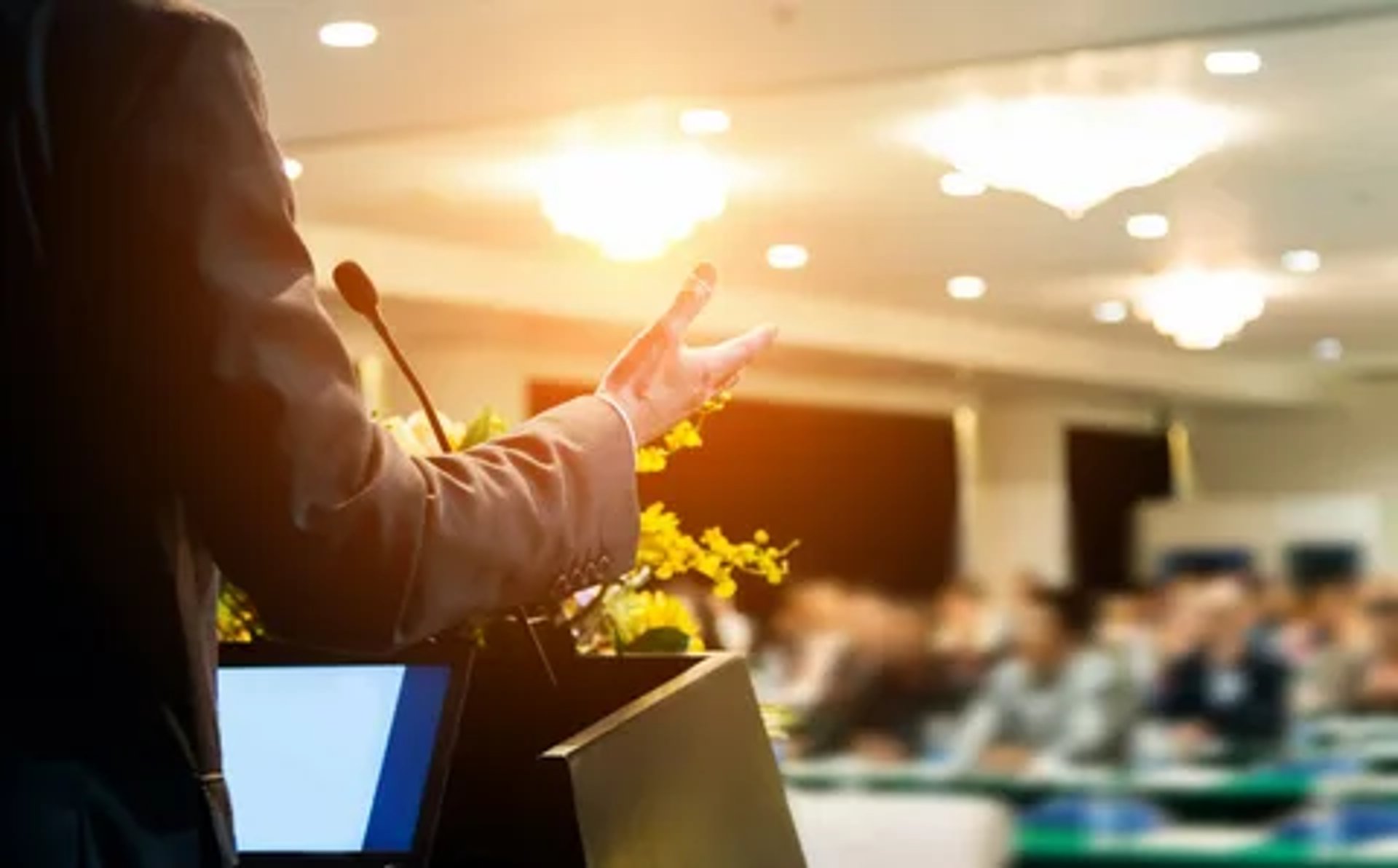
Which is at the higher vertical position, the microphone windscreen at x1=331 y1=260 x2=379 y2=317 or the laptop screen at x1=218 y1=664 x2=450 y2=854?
the microphone windscreen at x1=331 y1=260 x2=379 y2=317

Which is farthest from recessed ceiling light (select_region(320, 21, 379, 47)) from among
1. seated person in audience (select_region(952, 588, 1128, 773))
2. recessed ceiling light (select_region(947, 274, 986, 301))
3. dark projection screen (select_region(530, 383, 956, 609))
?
dark projection screen (select_region(530, 383, 956, 609))

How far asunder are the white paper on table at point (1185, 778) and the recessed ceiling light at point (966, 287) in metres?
2.30

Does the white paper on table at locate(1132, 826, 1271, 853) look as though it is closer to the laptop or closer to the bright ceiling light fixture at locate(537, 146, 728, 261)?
the bright ceiling light fixture at locate(537, 146, 728, 261)

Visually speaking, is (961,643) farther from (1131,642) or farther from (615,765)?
(615,765)

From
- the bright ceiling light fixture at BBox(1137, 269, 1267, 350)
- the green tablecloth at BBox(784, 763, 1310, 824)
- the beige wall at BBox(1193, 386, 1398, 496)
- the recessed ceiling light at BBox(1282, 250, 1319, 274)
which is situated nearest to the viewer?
the green tablecloth at BBox(784, 763, 1310, 824)

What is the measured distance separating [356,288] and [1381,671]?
7.74m

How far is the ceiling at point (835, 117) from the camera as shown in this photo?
438 cm

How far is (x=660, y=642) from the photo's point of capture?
1257 mm

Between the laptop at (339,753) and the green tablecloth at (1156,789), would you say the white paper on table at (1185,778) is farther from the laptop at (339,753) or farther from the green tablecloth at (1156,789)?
the laptop at (339,753)

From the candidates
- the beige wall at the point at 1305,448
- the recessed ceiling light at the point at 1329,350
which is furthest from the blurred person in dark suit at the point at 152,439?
the beige wall at the point at 1305,448

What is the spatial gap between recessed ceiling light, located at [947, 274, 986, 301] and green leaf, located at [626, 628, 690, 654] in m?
7.49

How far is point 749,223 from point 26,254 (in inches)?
259

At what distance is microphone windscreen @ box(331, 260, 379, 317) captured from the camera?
0.88 m

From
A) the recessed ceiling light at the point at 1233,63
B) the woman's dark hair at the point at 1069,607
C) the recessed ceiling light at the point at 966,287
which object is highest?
the recessed ceiling light at the point at 966,287
